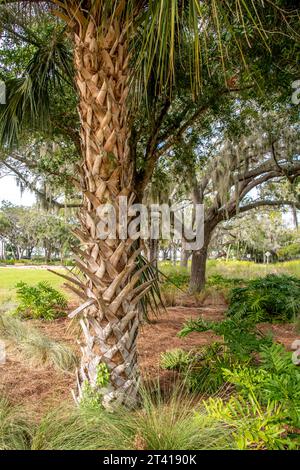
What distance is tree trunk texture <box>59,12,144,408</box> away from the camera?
2.72m

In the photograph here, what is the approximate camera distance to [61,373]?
3980 millimetres

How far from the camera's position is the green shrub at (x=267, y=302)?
6241 mm

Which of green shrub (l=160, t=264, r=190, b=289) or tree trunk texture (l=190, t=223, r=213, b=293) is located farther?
green shrub (l=160, t=264, r=190, b=289)

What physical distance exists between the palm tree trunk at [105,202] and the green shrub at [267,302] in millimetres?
3556

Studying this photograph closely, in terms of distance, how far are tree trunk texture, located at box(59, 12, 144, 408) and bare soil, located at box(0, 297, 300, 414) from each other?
1.63 ft

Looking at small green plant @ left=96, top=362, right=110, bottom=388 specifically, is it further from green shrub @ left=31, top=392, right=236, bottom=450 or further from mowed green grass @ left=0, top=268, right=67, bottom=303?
mowed green grass @ left=0, top=268, right=67, bottom=303

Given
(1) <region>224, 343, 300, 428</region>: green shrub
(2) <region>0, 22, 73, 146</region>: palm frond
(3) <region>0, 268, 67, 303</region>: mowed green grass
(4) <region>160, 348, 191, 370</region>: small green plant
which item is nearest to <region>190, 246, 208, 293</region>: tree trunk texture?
(3) <region>0, 268, 67, 303</region>: mowed green grass

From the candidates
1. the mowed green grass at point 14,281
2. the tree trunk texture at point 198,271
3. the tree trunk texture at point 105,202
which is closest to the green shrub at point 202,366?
the tree trunk texture at point 105,202

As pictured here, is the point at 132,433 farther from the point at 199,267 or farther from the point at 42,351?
the point at 199,267

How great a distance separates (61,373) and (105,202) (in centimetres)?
223

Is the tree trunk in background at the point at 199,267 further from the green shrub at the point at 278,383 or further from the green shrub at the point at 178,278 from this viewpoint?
the green shrub at the point at 278,383
